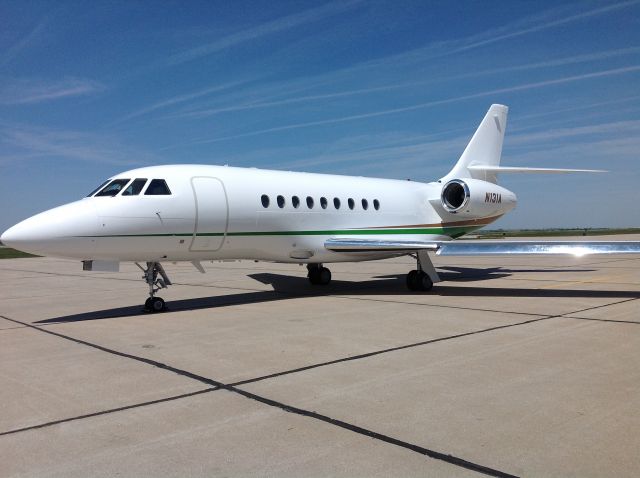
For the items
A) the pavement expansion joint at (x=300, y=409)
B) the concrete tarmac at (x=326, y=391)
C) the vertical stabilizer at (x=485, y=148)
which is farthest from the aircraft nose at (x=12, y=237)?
the vertical stabilizer at (x=485, y=148)

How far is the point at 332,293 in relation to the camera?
44.9ft

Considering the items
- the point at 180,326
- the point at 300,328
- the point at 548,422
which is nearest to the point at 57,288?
the point at 180,326

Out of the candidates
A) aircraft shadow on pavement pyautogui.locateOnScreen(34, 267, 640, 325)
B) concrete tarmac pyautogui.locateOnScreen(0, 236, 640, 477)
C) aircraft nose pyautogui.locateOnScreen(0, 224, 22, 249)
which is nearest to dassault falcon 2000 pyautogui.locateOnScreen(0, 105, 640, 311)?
aircraft nose pyautogui.locateOnScreen(0, 224, 22, 249)

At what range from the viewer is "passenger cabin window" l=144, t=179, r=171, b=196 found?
10.8m

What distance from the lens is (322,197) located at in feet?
45.6

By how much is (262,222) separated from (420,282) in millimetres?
4153

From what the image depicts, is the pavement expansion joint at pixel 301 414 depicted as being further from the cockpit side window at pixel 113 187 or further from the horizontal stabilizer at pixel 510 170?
the horizontal stabilizer at pixel 510 170

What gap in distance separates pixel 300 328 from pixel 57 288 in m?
10.9

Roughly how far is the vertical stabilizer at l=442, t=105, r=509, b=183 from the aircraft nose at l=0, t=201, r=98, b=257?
40.7 ft

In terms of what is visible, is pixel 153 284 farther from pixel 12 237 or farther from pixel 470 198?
pixel 470 198

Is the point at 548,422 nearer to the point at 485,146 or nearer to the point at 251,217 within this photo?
the point at 251,217

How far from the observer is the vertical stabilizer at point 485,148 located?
62.1 ft

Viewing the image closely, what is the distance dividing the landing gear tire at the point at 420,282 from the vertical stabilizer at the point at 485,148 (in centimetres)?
611

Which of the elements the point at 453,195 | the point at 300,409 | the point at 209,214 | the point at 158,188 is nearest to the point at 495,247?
the point at 453,195
